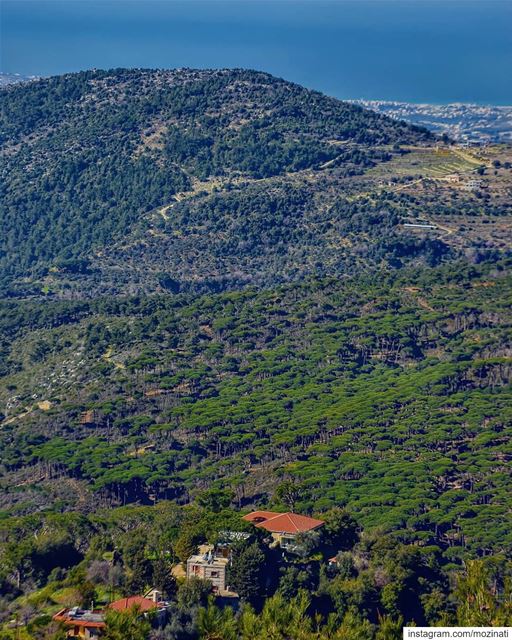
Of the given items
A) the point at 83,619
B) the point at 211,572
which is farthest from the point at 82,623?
the point at 211,572

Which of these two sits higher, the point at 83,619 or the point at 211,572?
the point at 211,572

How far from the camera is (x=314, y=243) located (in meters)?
97.7

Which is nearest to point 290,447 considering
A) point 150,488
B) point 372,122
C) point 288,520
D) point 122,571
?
point 150,488

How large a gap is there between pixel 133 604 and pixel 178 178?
7149 centimetres

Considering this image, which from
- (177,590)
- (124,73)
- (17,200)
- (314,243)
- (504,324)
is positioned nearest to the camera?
(177,590)

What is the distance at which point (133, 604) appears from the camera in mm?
39281

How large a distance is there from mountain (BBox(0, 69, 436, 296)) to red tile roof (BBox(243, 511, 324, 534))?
1808 inches

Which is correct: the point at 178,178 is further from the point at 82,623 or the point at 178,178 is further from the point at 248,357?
the point at 82,623

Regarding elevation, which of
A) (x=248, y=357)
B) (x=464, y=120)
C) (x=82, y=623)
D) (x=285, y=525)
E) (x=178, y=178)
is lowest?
(x=82, y=623)

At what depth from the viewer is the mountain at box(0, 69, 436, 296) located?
9819 cm

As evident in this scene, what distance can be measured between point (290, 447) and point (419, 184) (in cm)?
4464

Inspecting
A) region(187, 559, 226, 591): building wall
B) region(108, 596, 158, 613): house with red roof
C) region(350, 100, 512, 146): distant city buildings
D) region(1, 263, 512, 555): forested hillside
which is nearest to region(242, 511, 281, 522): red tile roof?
region(1, 263, 512, 555): forested hillside

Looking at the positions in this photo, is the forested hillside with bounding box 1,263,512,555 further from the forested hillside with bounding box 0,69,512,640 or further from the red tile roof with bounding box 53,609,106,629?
the red tile roof with bounding box 53,609,106,629

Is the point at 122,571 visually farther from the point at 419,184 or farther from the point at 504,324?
the point at 419,184
